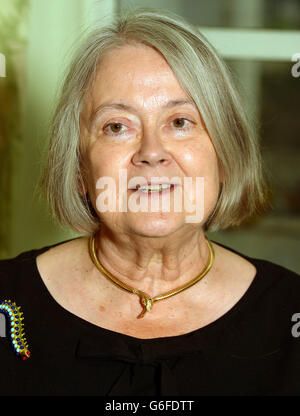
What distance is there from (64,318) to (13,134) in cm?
88

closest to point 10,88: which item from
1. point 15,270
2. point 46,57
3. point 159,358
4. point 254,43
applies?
point 46,57

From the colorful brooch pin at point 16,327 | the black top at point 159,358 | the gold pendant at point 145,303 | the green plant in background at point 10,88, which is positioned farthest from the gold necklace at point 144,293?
the green plant in background at point 10,88

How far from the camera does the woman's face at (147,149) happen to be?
129 cm

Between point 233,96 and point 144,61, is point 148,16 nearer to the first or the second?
point 144,61

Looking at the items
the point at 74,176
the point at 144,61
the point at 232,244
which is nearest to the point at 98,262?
the point at 74,176

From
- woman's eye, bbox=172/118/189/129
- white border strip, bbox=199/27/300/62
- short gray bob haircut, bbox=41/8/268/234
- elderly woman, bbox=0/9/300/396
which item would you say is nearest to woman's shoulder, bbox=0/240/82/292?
elderly woman, bbox=0/9/300/396

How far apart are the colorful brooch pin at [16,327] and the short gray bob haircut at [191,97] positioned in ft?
0.92

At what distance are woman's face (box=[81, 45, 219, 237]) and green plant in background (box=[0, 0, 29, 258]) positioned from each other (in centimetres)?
72

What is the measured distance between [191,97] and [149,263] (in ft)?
1.37

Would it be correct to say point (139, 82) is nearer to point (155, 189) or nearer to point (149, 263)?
point (155, 189)

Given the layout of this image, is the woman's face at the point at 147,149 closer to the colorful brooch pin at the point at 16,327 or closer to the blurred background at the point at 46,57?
the colorful brooch pin at the point at 16,327

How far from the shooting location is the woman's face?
1.29 m

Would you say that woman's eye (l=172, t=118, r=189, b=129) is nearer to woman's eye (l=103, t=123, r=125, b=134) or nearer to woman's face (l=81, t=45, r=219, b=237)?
woman's face (l=81, t=45, r=219, b=237)

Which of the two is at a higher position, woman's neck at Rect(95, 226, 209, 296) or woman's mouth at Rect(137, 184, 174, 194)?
woman's mouth at Rect(137, 184, 174, 194)
